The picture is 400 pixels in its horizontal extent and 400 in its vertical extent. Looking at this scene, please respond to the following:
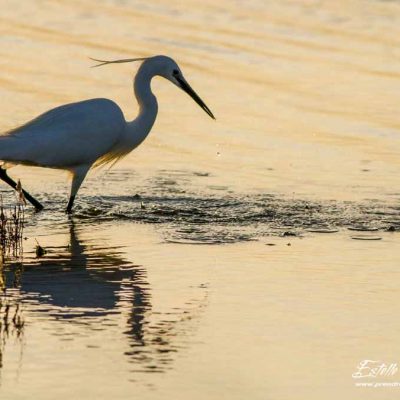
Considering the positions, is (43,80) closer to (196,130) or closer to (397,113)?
(196,130)

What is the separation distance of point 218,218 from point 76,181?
1367 mm

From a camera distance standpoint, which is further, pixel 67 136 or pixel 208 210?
pixel 67 136

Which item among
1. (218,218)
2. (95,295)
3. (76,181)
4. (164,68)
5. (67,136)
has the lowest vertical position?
(95,295)

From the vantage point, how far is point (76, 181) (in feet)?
37.8

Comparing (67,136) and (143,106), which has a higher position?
(143,106)

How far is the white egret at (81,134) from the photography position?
11211 millimetres

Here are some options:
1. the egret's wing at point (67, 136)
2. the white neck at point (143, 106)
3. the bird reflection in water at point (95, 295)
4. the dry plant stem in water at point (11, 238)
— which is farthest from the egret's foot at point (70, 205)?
the dry plant stem in water at point (11, 238)

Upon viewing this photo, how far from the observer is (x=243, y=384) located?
6754 millimetres

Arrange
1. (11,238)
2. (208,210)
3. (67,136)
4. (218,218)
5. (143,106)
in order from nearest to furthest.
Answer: (11,238) → (218,218) → (208,210) → (67,136) → (143,106)

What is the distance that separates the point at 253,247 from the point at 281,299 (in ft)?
5.13

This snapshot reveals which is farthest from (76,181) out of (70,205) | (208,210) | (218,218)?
(218,218)

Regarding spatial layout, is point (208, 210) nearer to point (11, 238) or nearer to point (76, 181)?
point (76, 181)

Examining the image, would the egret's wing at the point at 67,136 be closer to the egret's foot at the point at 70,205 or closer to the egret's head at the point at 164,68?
the egret's foot at the point at 70,205

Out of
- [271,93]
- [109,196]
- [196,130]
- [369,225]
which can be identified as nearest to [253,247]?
[369,225]
